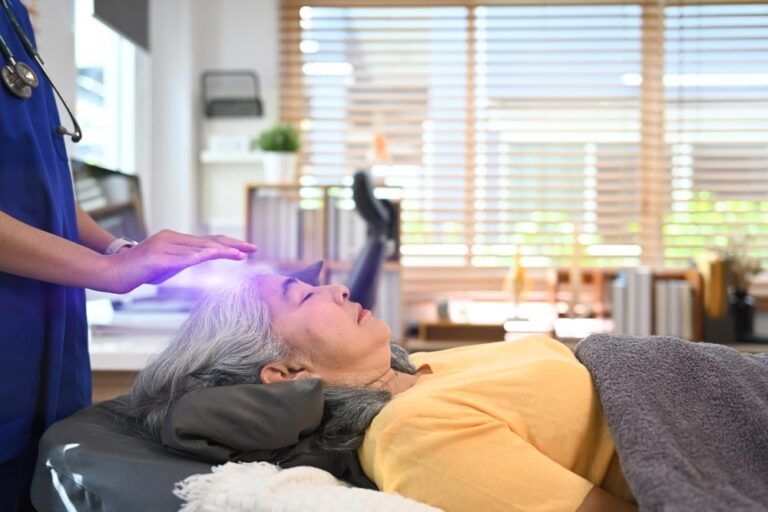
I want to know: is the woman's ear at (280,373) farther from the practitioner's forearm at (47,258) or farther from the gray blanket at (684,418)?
the gray blanket at (684,418)

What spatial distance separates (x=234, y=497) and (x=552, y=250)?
346 cm

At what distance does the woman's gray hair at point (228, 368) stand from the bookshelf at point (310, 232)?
7.33 feet

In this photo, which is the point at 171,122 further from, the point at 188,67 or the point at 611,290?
the point at 611,290

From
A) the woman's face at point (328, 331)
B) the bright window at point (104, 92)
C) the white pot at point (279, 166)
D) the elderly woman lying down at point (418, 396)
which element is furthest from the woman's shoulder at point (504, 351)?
the white pot at point (279, 166)

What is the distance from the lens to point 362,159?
4.34m

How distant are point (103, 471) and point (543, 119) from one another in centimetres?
353

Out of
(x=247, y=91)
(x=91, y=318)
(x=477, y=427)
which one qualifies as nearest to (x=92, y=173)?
(x=91, y=318)

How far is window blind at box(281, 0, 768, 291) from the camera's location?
166 inches

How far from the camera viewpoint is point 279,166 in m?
3.85

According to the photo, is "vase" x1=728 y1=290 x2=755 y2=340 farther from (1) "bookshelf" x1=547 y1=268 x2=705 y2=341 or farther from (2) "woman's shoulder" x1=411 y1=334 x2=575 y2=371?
(2) "woman's shoulder" x1=411 y1=334 x2=575 y2=371

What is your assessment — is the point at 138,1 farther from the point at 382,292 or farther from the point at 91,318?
the point at 91,318

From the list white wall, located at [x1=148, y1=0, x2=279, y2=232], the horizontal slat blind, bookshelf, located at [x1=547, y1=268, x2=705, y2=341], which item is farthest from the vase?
white wall, located at [x1=148, y1=0, x2=279, y2=232]

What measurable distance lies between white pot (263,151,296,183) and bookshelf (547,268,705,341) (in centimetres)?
139

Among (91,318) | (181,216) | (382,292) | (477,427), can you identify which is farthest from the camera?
(181,216)
